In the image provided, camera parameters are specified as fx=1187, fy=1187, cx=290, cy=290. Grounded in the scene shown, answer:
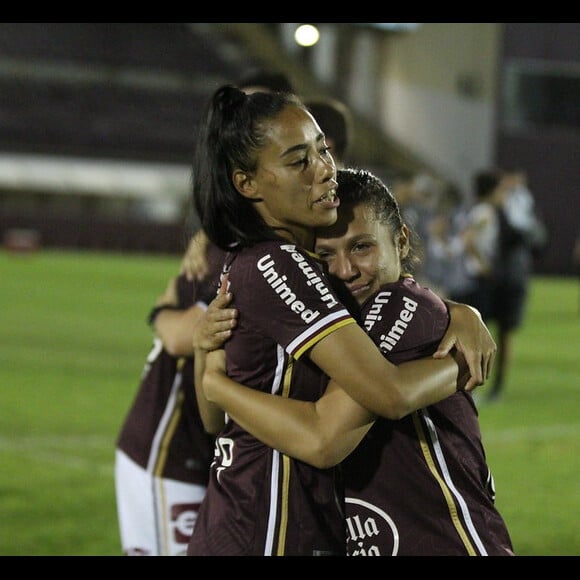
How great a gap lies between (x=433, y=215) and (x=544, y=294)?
14.5 m

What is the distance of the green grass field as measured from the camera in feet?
20.7

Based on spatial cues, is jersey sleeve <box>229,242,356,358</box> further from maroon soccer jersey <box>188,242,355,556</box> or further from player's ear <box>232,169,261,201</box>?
player's ear <box>232,169,261,201</box>

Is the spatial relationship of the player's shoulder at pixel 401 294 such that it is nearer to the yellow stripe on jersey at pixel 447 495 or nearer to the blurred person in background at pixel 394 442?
the blurred person in background at pixel 394 442

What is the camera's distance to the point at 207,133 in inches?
108

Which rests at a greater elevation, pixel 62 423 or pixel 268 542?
pixel 268 542

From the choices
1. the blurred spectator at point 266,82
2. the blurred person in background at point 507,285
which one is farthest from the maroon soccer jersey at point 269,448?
the blurred person in background at point 507,285

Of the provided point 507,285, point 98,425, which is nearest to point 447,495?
point 98,425

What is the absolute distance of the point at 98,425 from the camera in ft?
29.7

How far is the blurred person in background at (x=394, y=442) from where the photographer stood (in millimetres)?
2512

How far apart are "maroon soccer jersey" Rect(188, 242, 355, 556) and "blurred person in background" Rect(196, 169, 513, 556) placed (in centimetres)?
6
